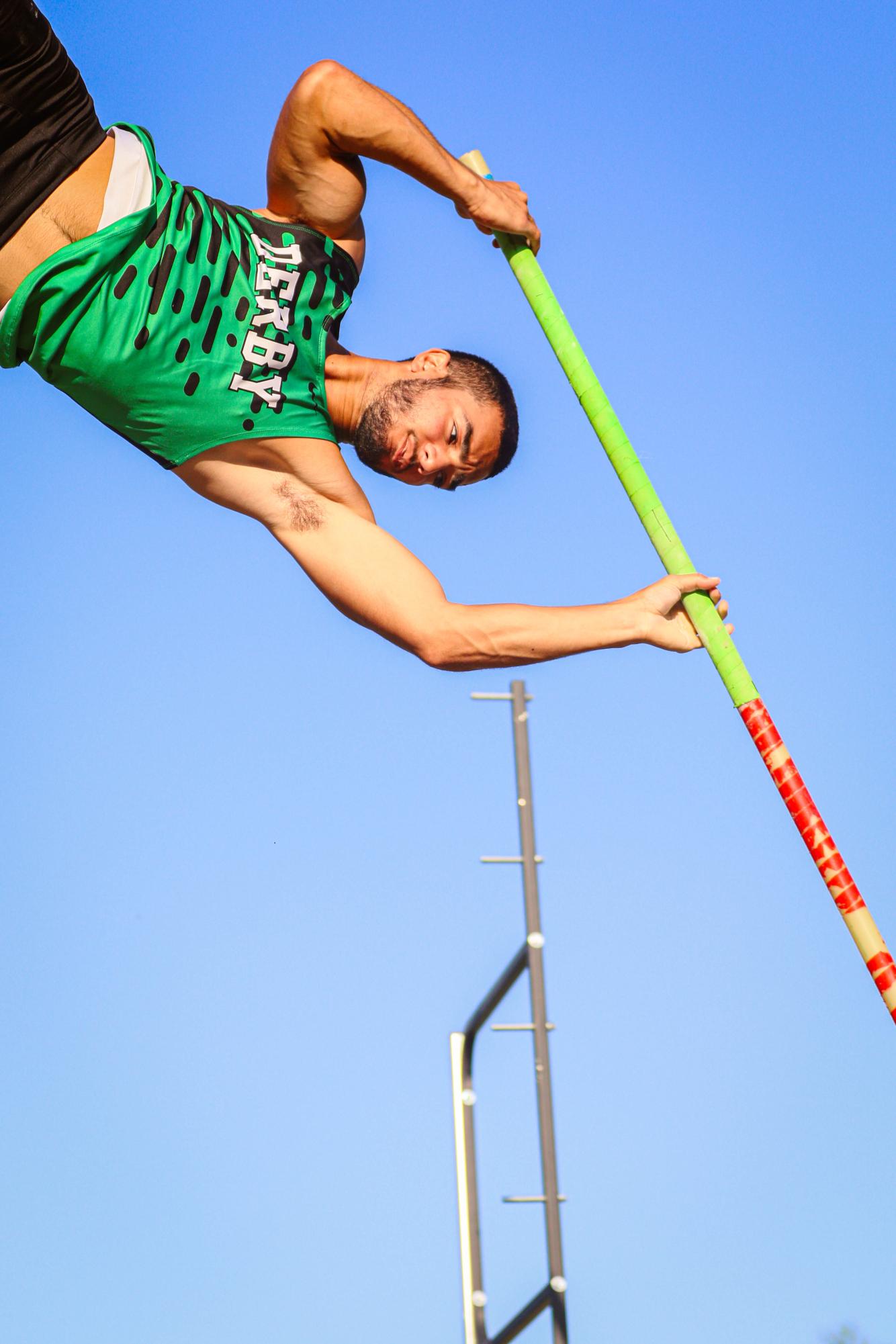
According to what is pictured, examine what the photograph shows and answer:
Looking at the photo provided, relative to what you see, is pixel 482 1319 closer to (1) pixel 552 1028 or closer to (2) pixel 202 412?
(1) pixel 552 1028

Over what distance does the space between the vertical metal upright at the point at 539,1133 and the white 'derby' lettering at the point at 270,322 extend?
3.63m

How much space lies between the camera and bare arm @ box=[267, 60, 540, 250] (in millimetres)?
4496

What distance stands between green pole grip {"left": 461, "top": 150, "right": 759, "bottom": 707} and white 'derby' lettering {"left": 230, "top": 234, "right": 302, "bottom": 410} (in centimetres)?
84

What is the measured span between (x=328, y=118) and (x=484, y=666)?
1642mm

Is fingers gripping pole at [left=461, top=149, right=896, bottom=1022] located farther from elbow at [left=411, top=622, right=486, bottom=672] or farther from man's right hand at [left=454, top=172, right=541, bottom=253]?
elbow at [left=411, top=622, right=486, bottom=672]

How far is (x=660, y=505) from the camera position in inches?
196

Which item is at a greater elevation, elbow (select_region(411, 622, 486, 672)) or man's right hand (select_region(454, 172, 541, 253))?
man's right hand (select_region(454, 172, 541, 253))

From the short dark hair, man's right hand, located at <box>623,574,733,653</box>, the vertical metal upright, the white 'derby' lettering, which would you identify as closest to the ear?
the short dark hair

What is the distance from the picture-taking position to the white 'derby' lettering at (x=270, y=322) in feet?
14.9

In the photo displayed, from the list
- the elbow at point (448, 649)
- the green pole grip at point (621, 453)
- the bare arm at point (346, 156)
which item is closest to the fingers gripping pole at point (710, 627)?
the green pole grip at point (621, 453)

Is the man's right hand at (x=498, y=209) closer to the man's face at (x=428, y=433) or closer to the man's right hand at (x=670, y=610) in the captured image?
the man's face at (x=428, y=433)

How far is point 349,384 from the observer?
4.88 metres

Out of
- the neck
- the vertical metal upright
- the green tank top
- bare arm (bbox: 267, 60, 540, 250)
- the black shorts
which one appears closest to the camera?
the black shorts

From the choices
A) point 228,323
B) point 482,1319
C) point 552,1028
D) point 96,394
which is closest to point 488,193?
point 228,323
